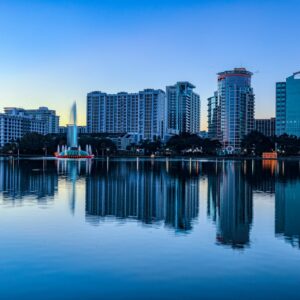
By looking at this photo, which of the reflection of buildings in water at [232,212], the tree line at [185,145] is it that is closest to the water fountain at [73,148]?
the tree line at [185,145]

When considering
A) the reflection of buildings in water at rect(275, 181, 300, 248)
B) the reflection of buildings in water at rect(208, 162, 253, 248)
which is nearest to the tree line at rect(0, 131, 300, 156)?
the reflection of buildings in water at rect(208, 162, 253, 248)

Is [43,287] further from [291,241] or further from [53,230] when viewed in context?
[291,241]

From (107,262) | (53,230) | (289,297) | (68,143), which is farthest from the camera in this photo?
(68,143)

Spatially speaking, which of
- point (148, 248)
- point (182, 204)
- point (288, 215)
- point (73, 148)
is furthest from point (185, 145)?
point (148, 248)

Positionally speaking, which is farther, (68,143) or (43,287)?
(68,143)

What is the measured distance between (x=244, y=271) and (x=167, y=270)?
2.13 m

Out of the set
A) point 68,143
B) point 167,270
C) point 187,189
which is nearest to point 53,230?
point 167,270

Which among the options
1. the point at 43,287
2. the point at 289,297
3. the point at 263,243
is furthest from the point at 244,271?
the point at 43,287

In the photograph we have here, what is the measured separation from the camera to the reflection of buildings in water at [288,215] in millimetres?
17234

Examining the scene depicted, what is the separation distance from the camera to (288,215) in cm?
2200

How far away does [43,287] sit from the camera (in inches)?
425

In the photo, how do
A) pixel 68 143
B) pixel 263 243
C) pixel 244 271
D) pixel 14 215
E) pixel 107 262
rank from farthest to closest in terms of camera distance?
pixel 68 143 < pixel 14 215 < pixel 263 243 < pixel 107 262 < pixel 244 271

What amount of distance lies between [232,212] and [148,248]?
9065 millimetres

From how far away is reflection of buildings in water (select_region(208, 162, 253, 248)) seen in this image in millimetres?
16828
